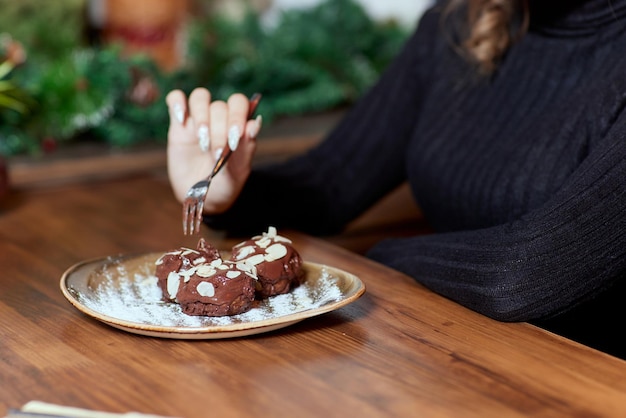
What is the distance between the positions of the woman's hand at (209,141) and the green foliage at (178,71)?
52 cm

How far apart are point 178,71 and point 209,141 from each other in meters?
0.79

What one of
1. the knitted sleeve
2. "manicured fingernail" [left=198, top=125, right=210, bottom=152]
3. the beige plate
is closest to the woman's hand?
"manicured fingernail" [left=198, top=125, right=210, bottom=152]

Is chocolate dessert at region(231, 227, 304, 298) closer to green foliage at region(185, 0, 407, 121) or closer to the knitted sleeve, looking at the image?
the knitted sleeve

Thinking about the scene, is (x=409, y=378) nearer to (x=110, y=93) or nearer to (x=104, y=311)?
(x=104, y=311)

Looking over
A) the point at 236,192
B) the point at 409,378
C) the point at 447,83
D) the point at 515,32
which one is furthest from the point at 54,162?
the point at 409,378

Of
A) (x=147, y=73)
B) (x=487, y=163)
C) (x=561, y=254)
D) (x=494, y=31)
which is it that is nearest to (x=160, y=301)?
(x=561, y=254)

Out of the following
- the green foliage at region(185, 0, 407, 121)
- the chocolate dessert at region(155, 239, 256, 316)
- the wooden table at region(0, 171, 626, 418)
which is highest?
the green foliage at region(185, 0, 407, 121)

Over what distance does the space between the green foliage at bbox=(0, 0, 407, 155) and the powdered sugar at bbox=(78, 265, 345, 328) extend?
71 cm

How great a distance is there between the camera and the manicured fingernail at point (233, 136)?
1.17m

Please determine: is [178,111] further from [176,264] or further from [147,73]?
[147,73]

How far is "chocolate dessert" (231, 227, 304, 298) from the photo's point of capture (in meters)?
0.98

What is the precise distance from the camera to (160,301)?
99 cm

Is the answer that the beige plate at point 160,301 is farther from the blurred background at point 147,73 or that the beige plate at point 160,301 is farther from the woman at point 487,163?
the blurred background at point 147,73

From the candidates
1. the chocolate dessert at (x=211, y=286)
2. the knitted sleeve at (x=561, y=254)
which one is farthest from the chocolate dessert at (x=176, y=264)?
the knitted sleeve at (x=561, y=254)
